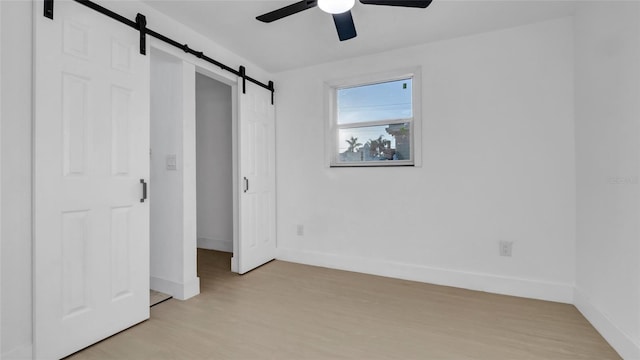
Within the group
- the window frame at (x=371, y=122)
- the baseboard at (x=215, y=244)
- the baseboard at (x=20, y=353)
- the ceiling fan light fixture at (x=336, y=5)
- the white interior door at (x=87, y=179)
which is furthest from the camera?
the baseboard at (x=215, y=244)

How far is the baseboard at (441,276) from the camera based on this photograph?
251 centimetres

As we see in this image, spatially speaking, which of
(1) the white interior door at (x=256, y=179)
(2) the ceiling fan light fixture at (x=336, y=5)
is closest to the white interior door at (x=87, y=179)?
(1) the white interior door at (x=256, y=179)

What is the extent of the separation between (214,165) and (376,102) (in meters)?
2.58

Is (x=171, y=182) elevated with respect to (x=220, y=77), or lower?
lower

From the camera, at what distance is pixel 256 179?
3.43m

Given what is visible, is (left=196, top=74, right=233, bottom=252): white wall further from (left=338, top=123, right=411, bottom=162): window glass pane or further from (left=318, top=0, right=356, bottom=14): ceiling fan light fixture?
(left=318, top=0, right=356, bottom=14): ceiling fan light fixture

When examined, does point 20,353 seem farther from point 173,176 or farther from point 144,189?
point 173,176

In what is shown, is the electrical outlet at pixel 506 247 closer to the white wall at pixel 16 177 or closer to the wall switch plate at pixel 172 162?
the wall switch plate at pixel 172 162

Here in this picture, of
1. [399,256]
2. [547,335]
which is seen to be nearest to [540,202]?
A: [547,335]

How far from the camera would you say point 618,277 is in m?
1.79

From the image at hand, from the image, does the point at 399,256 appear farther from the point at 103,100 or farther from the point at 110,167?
the point at 103,100

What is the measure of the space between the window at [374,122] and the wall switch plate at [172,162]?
1.70 meters

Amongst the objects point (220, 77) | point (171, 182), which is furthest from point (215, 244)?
point (220, 77)

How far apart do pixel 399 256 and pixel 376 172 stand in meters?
0.95
